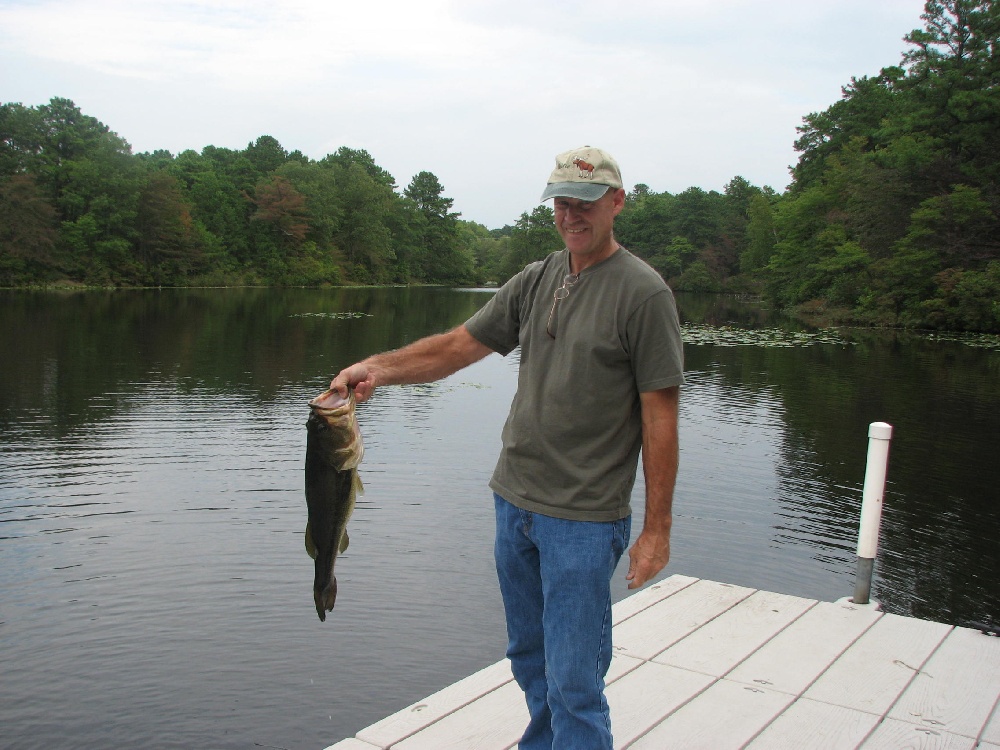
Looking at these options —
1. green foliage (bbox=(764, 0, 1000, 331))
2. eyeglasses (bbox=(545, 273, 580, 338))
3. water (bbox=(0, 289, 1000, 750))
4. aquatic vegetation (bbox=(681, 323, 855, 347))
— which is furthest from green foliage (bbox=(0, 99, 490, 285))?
eyeglasses (bbox=(545, 273, 580, 338))

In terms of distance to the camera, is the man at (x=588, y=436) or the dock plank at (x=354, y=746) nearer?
the man at (x=588, y=436)

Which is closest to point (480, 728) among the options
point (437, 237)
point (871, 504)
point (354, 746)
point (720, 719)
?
point (354, 746)

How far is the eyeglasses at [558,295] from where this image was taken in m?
2.62

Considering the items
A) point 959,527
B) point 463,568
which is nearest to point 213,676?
point 463,568

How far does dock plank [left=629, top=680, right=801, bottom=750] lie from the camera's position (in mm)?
3293

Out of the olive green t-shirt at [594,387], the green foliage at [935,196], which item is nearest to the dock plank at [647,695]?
the olive green t-shirt at [594,387]

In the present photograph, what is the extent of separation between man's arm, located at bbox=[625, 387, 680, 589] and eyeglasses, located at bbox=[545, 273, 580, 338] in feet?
1.09

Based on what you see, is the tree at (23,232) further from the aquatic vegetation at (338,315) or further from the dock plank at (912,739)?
the dock plank at (912,739)

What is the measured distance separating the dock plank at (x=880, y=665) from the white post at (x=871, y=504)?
40 cm

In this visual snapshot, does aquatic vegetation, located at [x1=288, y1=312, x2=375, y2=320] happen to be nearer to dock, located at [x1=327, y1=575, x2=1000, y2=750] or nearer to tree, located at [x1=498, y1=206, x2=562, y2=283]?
dock, located at [x1=327, y1=575, x2=1000, y2=750]

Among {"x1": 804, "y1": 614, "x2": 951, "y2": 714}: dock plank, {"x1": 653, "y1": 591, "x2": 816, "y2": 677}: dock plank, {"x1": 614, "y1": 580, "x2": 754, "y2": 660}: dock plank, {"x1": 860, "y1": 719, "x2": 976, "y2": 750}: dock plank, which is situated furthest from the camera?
{"x1": 614, "y1": 580, "x2": 754, "y2": 660}: dock plank

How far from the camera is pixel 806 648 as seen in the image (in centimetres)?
428

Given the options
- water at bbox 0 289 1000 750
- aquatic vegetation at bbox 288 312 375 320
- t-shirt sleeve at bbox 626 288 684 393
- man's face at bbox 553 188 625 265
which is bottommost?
water at bbox 0 289 1000 750

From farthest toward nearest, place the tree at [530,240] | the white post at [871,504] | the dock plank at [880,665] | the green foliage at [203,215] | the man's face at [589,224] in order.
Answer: the tree at [530,240] < the green foliage at [203,215] < the white post at [871,504] < the dock plank at [880,665] < the man's face at [589,224]
